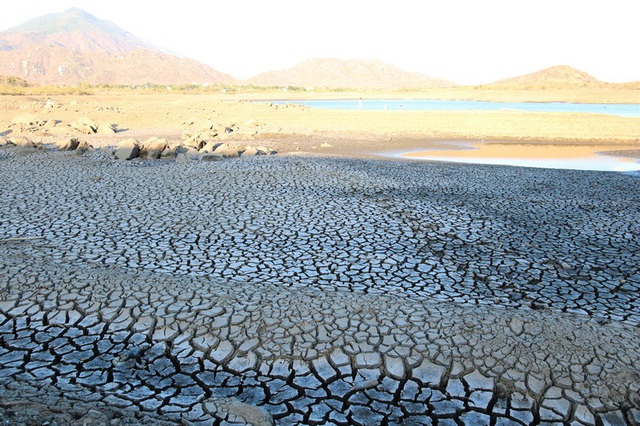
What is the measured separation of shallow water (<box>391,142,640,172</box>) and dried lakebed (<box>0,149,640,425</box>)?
257 inches

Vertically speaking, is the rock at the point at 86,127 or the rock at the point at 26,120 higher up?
the rock at the point at 26,120

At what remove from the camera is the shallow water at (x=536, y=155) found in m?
14.7

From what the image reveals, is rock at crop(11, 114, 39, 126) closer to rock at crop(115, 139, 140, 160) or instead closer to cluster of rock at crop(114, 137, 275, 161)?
cluster of rock at crop(114, 137, 275, 161)

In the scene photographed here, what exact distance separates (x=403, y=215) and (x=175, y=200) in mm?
3916

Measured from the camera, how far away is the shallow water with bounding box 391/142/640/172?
14.7m

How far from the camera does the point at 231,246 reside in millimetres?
6324

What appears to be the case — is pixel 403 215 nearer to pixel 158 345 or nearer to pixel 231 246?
pixel 231 246

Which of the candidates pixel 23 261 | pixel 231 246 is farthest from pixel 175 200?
pixel 23 261

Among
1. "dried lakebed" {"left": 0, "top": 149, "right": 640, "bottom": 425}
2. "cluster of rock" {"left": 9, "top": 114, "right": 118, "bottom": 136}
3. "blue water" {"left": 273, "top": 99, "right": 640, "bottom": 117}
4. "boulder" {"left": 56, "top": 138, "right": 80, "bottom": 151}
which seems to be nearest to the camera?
"dried lakebed" {"left": 0, "top": 149, "right": 640, "bottom": 425}

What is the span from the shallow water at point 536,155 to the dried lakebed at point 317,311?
21.4ft

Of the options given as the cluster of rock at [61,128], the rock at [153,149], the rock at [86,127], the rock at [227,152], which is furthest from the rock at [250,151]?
the rock at [86,127]

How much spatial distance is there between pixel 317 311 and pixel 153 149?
34.7ft

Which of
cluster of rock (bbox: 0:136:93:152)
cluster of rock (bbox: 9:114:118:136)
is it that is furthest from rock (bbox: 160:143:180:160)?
cluster of rock (bbox: 9:114:118:136)

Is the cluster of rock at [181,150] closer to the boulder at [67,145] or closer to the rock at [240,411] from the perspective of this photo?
the boulder at [67,145]
